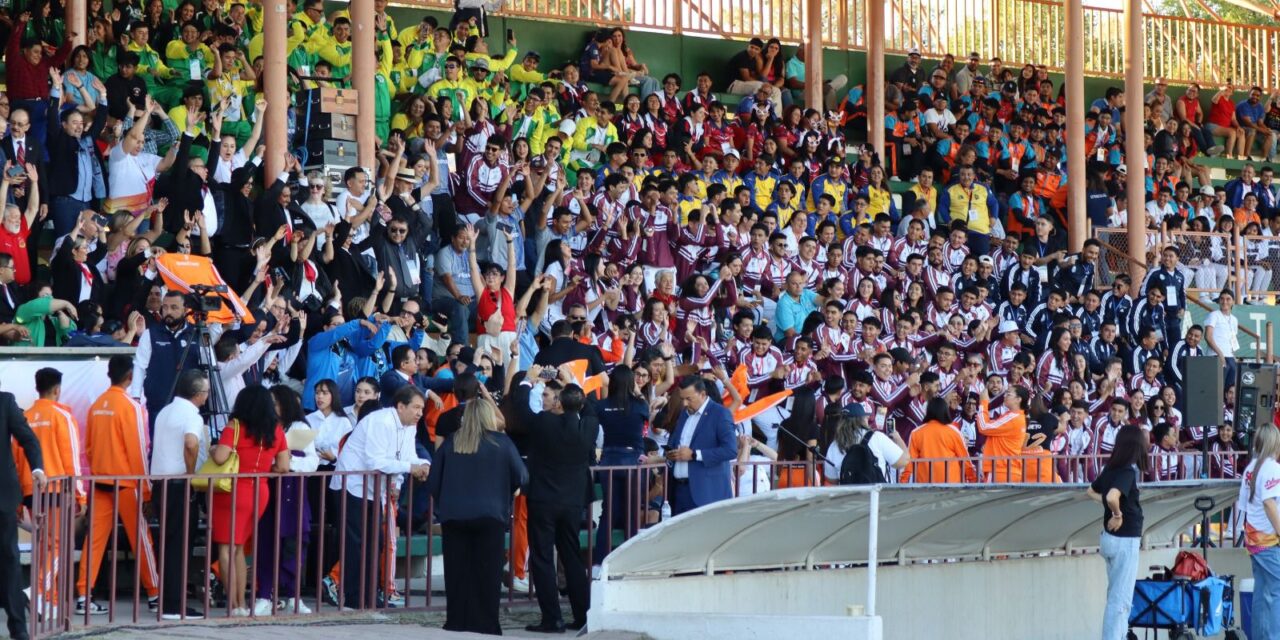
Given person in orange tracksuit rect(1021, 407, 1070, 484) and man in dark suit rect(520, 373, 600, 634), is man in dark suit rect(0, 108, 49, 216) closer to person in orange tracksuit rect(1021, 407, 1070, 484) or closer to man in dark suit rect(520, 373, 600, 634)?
man in dark suit rect(520, 373, 600, 634)

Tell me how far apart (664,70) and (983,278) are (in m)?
6.55

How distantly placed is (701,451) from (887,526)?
1.30 meters

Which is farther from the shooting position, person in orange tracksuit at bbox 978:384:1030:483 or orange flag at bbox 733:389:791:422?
person in orange tracksuit at bbox 978:384:1030:483

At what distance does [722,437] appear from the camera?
1182cm

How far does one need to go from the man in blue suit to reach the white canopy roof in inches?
33.6

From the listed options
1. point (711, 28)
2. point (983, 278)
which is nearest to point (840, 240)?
point (983, 278)

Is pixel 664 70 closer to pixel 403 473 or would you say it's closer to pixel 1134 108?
pixel 1134 108

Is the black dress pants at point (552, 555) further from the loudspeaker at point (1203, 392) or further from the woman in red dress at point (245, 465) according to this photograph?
the loudspeaker at point (1203, 392)

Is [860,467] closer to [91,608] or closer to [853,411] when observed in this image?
[853,411]

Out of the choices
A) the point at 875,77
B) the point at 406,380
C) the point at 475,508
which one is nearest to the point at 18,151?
the point at 406,380

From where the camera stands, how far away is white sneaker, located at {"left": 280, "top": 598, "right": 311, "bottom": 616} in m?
10.4

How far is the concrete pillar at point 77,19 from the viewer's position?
Result: 16656mm

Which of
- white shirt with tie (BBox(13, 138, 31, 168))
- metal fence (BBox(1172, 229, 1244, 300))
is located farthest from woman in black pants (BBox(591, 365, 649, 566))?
metal fence (BBox(1172, 229, 1244, 300))

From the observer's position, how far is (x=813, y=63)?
922 inches
